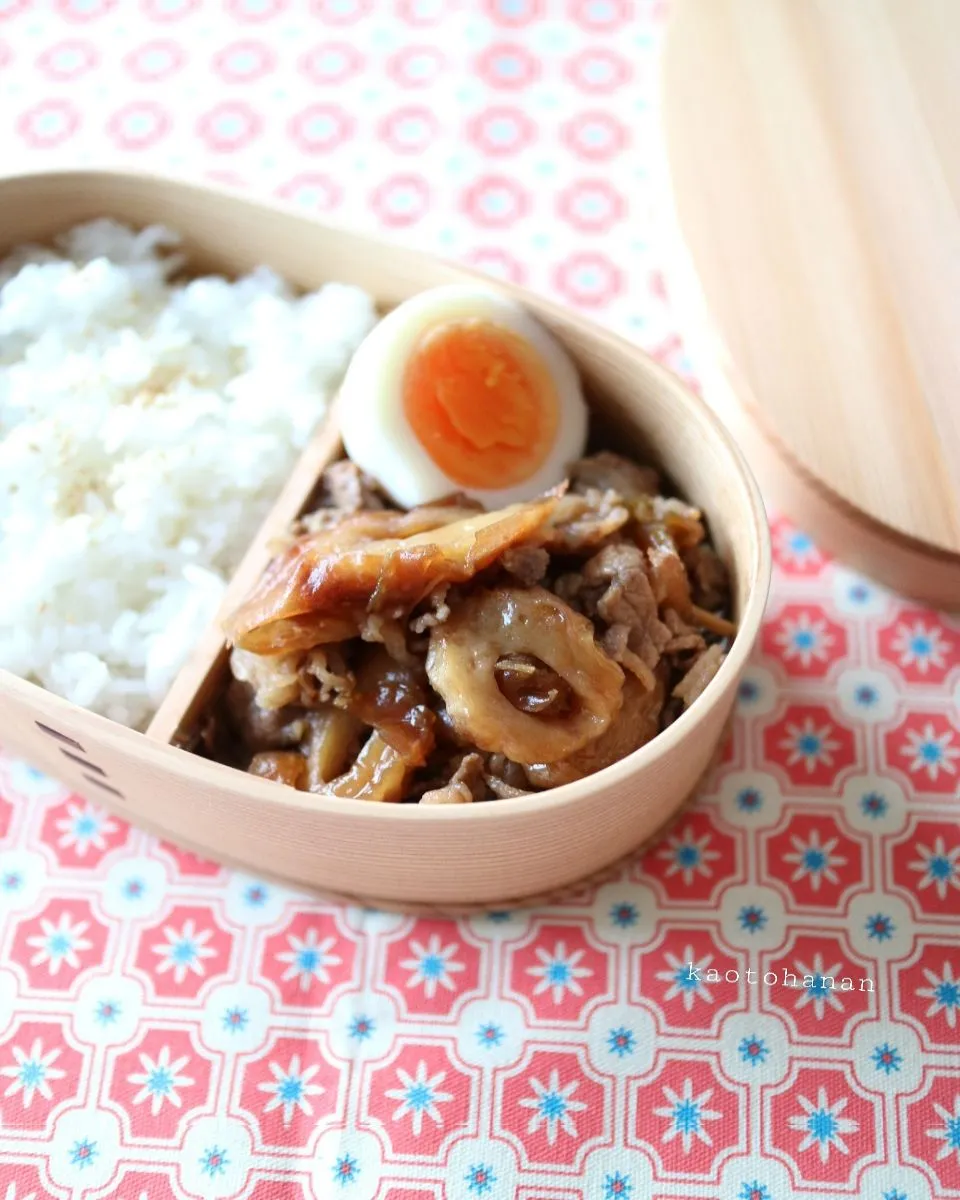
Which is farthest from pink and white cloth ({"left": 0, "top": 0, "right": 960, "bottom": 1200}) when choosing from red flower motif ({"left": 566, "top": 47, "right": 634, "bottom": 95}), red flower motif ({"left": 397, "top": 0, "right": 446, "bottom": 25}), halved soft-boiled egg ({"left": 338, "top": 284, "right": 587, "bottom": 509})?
Answer: red flower motif ({"left": 397, "top": 0, "right": 446, "bottom": 25})

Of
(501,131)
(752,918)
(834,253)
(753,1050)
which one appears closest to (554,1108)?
(753,1050)

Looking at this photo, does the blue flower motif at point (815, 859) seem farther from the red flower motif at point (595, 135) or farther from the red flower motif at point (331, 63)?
the red flower motif at point (331, 63)

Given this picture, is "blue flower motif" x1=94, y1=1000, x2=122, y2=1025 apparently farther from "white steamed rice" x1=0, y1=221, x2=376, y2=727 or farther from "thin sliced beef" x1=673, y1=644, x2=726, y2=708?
"thin sliced beef" x1=673, y1=644, x2=726, y2=708

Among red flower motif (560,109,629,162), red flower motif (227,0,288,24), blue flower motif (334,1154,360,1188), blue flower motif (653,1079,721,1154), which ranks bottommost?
blue flower motif (653,1079,721,1154)

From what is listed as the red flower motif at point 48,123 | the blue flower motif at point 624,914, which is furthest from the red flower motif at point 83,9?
the blue flower motif at point 624,914

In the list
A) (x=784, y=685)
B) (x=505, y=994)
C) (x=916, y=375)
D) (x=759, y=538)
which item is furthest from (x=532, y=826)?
(x=916, y=375)

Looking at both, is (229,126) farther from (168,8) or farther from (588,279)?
(588,279)
